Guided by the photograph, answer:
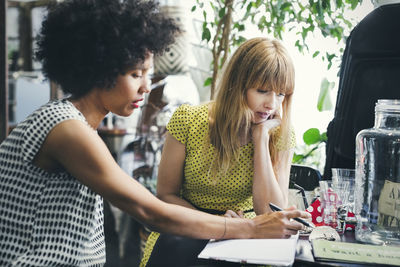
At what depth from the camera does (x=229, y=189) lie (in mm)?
1582

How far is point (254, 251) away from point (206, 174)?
61 cm

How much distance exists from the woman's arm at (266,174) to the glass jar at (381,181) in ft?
1.15

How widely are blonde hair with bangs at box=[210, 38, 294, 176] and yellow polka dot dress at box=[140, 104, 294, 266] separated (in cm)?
3

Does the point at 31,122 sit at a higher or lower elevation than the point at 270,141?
higher

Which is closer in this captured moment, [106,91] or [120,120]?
[106,91]

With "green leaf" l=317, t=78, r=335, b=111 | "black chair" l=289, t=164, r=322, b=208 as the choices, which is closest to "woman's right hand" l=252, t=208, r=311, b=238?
"black chair" l=289, t=164, r=322, b=208

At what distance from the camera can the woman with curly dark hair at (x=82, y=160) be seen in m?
1.01

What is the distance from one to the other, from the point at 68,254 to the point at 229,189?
694 mm

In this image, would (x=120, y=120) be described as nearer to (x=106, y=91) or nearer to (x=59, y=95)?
(x=59, y=95)

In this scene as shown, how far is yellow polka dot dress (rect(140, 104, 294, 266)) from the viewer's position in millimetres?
1575

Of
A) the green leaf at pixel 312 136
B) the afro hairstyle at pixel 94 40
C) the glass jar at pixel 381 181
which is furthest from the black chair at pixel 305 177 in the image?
the afro hairstyle at pixel 94 40

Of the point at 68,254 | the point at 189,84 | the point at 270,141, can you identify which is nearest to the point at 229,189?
the point at 270,141

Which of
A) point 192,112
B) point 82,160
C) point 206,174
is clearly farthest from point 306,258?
point 192,112

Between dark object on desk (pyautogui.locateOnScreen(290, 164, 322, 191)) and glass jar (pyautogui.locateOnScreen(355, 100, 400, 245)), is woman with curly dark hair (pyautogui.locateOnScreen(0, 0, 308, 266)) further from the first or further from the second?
dark object on desk (pyautogui.locateOnScreen(290, 164, 322, 191))
